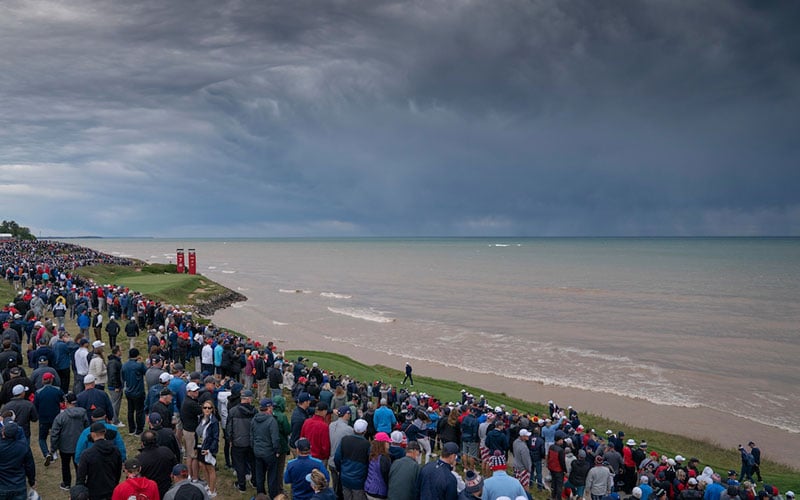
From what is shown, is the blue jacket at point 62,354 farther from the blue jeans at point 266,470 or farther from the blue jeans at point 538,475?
the blue jeans at point 538,475

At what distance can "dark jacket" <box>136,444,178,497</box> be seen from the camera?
729cm

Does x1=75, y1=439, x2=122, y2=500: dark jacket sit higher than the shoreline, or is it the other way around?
x1=75, y1=439, x2=122, y2=500: dark jacket

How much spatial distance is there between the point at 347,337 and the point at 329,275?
6560cm

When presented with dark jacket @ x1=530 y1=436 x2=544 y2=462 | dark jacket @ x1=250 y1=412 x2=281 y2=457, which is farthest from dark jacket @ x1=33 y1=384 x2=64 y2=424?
dark jacket @ x1=530 y1=436 x2=544 y2=462

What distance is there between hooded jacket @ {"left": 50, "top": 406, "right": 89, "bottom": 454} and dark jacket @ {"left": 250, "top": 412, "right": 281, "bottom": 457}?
299 cm

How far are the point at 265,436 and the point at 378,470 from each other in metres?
2.41

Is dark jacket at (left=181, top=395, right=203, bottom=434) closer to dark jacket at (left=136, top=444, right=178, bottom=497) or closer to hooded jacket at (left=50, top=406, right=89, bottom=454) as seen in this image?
hooded jacket at (left=50, top=406, right=89, bottom=454)

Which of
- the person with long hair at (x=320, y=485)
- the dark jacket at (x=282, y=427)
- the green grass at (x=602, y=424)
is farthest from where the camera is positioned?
the green grass at (x=602, y=424)

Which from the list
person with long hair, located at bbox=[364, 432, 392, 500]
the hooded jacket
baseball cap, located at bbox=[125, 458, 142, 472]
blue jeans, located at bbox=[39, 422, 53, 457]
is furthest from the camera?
blue jeans, located at bbox=[39, 422, 53, 457]

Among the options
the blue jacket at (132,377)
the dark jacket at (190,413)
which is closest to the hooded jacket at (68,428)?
the dark jacket at (190,413)

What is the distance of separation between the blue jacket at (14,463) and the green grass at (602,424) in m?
17.5

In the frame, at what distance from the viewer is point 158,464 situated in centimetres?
735

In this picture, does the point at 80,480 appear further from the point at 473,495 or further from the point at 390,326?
the point at 390,326

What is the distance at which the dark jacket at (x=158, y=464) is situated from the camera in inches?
287
